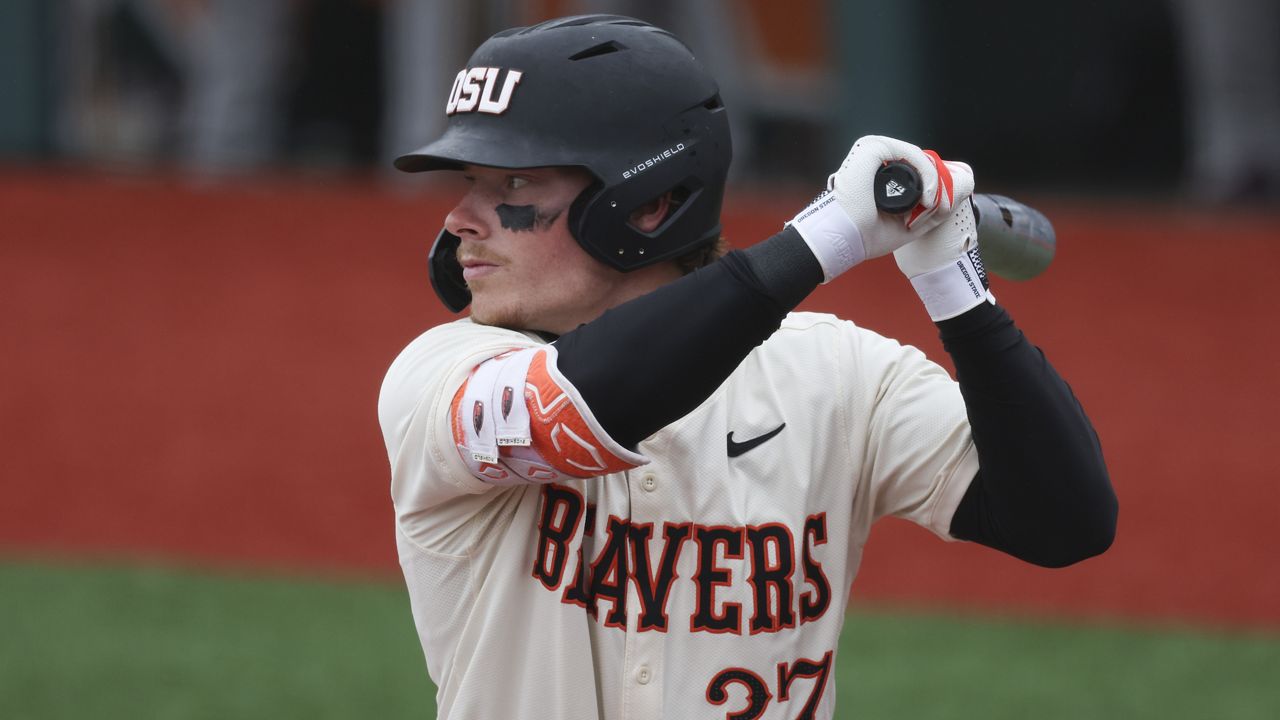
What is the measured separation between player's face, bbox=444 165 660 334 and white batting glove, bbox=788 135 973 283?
42 centimetres

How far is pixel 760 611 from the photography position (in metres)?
2.32

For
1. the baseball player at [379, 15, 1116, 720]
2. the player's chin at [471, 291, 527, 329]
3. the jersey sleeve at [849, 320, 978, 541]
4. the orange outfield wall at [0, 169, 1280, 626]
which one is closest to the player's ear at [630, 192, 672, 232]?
the baseball player at [379, 15, 1116, 720]

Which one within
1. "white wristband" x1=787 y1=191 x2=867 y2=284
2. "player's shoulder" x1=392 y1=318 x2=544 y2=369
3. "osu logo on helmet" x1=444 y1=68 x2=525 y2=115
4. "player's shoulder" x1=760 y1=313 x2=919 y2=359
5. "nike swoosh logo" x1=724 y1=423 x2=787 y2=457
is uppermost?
"osu logo on helmet" x1=444 y1=68 x2=525 y2=115

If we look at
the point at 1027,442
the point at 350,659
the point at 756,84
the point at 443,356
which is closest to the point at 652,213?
the point at 443,356

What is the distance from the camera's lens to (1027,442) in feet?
7.54

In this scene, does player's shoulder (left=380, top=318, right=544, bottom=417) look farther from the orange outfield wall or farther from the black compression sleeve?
the orange outfield wall

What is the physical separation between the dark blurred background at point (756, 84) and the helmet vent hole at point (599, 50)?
26.9ft

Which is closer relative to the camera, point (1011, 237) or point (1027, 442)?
point (1027, 442)

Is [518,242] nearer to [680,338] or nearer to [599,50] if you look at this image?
[599,50]

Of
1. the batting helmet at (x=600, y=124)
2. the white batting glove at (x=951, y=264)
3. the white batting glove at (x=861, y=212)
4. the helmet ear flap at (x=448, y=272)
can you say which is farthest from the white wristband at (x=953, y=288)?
the helmet ear flap at (x=448, y=272)

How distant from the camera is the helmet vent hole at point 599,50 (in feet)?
8.06

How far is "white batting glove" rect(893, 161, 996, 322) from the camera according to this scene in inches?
89.7

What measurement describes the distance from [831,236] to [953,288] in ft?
0.79

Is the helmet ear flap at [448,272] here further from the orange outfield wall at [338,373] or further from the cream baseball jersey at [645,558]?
the orange outfield wall at [338,373]
